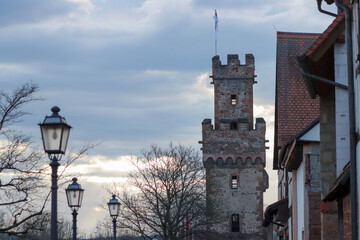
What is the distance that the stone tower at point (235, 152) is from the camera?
266 ft

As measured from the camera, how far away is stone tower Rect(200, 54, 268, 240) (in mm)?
80994

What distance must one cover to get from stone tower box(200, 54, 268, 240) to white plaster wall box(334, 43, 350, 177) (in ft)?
205

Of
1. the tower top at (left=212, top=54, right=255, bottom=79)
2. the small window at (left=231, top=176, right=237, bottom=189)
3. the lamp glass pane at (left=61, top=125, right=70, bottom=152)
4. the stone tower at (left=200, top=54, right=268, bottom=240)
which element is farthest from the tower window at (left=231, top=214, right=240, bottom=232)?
the lamp glass pane at (left=61, top=125, right=70, bottom=152)

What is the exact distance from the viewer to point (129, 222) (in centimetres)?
6103

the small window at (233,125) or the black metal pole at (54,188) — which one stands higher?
the small window at (233,125)

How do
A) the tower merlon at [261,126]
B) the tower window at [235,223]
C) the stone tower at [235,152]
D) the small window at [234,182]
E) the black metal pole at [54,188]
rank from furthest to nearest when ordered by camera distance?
the tower merlon at [261,126], the small window at [234,182], the stone tower at [235,152], the tower window at [235,223], the black metal pole at [54,188]

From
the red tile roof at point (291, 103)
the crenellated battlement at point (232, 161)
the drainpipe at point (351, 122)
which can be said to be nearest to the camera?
the drainpipe at point (351, 122)

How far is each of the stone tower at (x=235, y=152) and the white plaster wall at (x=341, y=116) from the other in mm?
62566

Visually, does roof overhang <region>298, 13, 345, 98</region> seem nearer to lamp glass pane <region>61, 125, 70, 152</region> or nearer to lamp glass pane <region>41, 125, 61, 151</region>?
lamp glass pane <region>61, 125, 70, 152</region>

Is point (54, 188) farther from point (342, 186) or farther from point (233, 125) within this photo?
point (233, 125)

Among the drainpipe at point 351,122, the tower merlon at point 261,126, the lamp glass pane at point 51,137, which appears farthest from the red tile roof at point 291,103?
the tower merlon at point 261,126

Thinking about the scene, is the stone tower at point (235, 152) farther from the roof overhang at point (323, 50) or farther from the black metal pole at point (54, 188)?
the black metal pole at point (54, 188)

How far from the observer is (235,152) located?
272 ft

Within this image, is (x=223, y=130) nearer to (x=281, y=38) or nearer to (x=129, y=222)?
(x=129, y=222)
